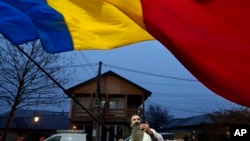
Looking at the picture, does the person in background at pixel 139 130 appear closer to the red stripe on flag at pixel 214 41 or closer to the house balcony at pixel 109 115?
the red stripe on flag at pixel 214 41

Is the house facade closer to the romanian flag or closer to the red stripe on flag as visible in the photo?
the romanian flag

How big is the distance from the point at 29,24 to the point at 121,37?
1273mm

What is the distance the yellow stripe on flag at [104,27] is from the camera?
169 inches

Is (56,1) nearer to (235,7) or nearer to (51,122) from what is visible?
(235,7)

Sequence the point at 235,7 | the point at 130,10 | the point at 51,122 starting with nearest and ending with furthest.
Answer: the point at 235,7 → the point at 130,10 → the point at 51,122

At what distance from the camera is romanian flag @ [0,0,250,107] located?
10.7 feet

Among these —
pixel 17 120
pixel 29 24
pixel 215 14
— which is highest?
pixel 17 120

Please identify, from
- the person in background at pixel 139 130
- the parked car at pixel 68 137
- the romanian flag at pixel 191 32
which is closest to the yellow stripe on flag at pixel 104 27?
the romanian flag at pixel 191 32

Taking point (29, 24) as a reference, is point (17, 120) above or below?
above

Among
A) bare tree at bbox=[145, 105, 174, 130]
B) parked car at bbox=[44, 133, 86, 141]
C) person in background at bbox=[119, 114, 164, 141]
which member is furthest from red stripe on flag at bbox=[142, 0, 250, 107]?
bare tree at bbox=[145, 105, 174, 130]

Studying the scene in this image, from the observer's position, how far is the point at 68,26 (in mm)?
4559

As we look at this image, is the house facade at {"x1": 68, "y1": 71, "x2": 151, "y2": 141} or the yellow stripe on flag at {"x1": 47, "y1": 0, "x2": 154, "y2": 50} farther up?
the house facade at {"x1": 68, "y1": 71, "x2": 151, "y2": 141}

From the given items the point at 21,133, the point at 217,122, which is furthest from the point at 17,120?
the point at 217,122

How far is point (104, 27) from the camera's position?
4.34 m
